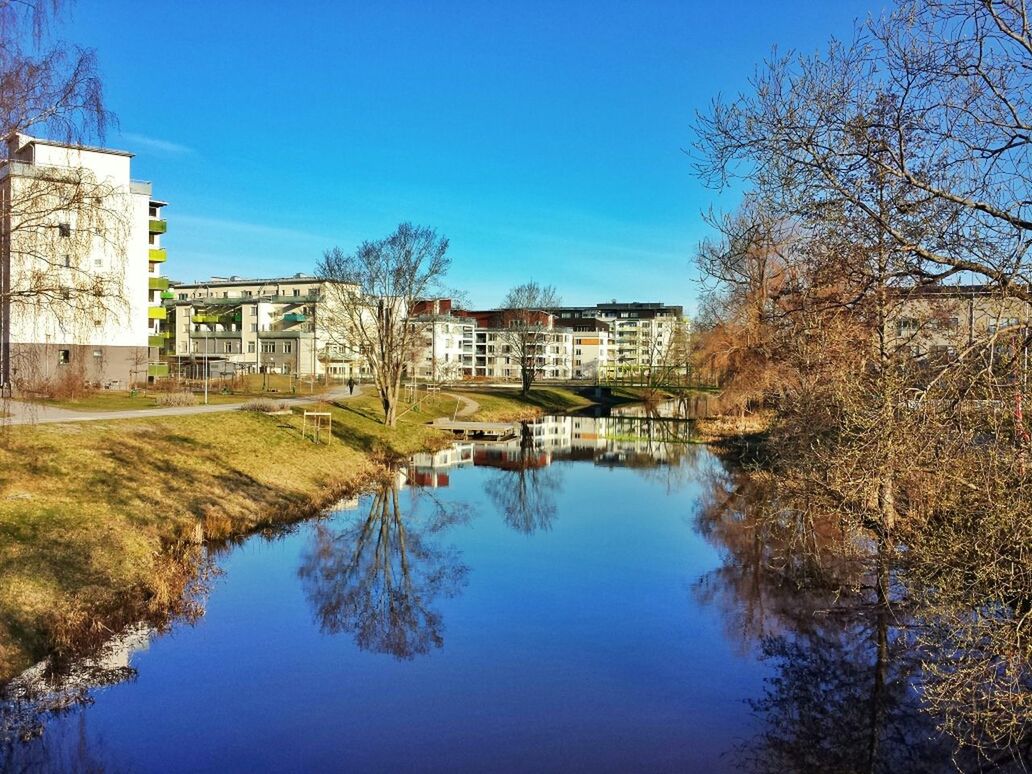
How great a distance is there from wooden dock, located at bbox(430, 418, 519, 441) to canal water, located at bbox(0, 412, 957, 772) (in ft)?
74.4

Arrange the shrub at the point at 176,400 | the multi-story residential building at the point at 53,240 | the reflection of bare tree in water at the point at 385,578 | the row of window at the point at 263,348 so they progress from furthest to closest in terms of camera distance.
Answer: the row of window at the point at 263,348
the shrub at the point at 176,400
the reflection of bare tree in water at the point at 385,578
the multi-story residential building at the point at 53,240

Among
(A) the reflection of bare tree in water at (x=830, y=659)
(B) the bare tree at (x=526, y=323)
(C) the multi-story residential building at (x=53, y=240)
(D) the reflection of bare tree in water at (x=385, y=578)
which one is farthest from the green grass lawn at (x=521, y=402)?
(C) the multi-story residential building at (x=53, y=240)

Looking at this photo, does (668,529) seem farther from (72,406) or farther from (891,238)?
(72,406)

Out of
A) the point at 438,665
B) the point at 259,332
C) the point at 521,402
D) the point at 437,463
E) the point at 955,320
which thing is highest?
the point at 259,332

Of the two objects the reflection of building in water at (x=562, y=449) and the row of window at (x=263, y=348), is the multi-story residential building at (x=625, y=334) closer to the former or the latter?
the row of window at (x=263, y=348)

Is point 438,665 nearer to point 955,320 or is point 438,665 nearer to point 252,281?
point 955,320

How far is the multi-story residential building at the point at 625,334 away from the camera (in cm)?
12889

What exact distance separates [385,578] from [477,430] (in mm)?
29076

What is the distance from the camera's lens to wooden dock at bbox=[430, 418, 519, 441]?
1741 inches

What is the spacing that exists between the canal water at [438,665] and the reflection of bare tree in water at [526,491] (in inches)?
48.0

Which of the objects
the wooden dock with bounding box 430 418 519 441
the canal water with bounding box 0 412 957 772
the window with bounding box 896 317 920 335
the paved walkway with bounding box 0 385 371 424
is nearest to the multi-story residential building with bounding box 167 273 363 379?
the wooden dock with bounding box 430 418 519 441

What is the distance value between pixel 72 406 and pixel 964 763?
30.0 metres

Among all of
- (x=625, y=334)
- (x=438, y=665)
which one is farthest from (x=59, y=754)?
(x=625, y=334)

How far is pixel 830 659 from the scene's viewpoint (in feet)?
38.6
